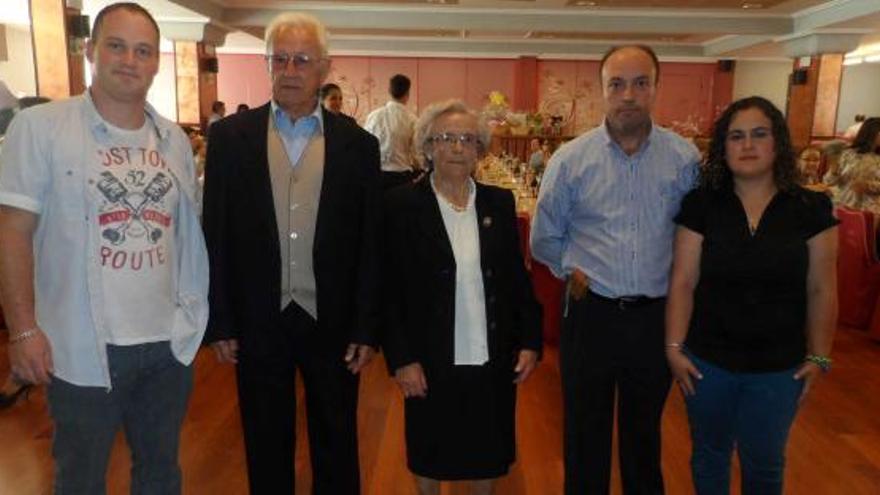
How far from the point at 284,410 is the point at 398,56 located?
652 inches

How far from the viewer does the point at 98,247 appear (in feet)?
5.26

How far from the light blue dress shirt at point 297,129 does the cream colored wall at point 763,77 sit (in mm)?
18574

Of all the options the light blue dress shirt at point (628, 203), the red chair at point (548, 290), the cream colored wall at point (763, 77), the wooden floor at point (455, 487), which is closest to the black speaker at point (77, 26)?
the wooden floor at point (455, 487)

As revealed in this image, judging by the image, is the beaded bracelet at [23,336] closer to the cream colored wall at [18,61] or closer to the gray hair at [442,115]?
the gray hair at [442,115]

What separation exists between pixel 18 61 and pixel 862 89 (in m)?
20.6

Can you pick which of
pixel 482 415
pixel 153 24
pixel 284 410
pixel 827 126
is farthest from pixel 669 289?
pixel 827 126

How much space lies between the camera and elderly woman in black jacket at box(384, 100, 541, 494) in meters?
1.94

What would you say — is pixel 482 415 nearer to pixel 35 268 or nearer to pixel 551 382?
pixel 35 268

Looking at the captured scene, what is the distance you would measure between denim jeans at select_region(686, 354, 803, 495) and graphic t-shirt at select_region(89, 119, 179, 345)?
1464mm

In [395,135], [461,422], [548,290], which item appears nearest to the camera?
[461,422]

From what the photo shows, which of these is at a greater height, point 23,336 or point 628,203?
point 628,203

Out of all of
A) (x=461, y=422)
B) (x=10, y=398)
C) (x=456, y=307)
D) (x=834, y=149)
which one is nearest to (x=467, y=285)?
(x=456, y=307)

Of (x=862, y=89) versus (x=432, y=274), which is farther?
(x=862, y=89)

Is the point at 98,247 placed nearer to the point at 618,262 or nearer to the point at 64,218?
the point at 64,218
